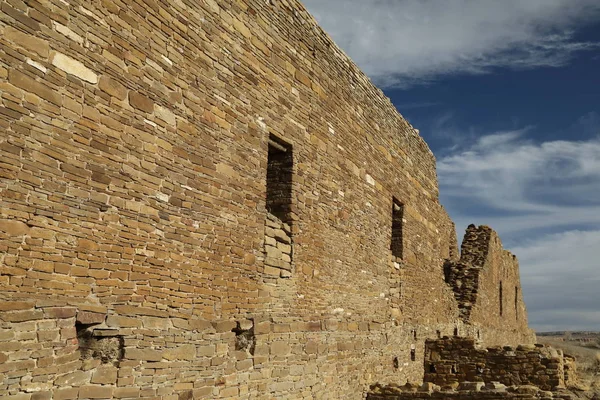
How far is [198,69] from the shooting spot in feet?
22.2

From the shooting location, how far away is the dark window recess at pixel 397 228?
12480 mm

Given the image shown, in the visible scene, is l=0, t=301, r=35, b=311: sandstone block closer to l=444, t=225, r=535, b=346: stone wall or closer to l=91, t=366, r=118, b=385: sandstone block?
l=91, t=366, r=118, b=385: sandstone block

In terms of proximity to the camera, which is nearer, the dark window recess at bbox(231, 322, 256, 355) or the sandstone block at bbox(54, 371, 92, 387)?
the sandstone block at bbox(54, 371, 92, 387)

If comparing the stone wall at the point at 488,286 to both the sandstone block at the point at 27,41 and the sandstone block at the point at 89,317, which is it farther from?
the sandstone block at the point at 27,41

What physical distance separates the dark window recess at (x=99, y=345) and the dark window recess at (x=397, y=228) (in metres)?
7.70

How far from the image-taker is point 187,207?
6438 mm

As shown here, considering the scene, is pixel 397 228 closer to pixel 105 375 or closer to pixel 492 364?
pixel 492 364

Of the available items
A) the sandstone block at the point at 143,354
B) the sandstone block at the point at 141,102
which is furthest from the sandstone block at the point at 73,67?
the sandstone block at the point at 143,354

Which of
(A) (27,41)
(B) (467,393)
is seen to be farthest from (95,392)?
(B) (467,393)

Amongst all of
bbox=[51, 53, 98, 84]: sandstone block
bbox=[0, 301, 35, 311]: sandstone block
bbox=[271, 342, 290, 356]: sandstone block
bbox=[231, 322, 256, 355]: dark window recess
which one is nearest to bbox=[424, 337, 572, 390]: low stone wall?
bbox=[271, 342, 290, 356]: sandstone block

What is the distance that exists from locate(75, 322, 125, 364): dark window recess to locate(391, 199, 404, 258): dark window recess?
303 inches

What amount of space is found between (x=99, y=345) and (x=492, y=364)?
9.10 metres

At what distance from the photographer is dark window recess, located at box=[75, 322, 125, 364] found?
527 centimetres

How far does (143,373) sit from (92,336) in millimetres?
691
